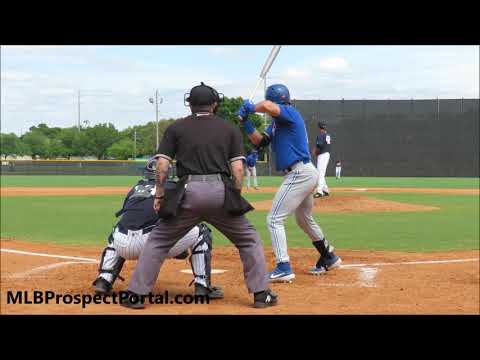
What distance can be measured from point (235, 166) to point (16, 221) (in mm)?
9931

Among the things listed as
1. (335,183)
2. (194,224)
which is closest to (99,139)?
(335,183)

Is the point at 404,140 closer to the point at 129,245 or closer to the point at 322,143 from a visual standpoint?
the point at 322,143

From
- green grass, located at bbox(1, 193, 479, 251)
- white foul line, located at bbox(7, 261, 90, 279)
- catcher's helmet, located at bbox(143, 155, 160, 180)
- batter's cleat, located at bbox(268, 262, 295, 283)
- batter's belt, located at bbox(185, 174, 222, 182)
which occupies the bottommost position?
green grass, located at bbox(1, 193, 479, 251)

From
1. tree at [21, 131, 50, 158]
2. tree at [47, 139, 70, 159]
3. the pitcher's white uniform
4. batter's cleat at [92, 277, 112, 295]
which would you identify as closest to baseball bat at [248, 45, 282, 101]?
batter's cleat at [92, 277, 112, 295]

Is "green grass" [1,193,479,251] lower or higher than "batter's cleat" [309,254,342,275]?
lower

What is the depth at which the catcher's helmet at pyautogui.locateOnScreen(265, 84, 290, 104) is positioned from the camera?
21.2 ft

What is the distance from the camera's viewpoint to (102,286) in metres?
5.48

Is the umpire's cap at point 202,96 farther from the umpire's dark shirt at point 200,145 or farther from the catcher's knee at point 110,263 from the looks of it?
the catcher's knee at point 110,263

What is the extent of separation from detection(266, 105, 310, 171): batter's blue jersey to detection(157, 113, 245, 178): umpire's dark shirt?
1.47 m

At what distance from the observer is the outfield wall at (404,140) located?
4803 cm

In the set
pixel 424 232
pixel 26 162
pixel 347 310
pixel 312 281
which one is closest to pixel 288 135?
pixel 312 281

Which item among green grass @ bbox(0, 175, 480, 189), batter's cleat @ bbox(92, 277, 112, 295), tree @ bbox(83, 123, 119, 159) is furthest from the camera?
tree @ bbox(83, 123, 119, 159)

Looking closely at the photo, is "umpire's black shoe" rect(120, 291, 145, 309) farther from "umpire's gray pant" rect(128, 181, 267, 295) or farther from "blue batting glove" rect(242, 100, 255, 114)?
"blue batting glove" rect(242, 100, 255, 114)

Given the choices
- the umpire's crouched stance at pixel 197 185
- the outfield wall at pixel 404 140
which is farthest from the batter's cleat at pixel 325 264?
the outfield wall at pixel 404 140
